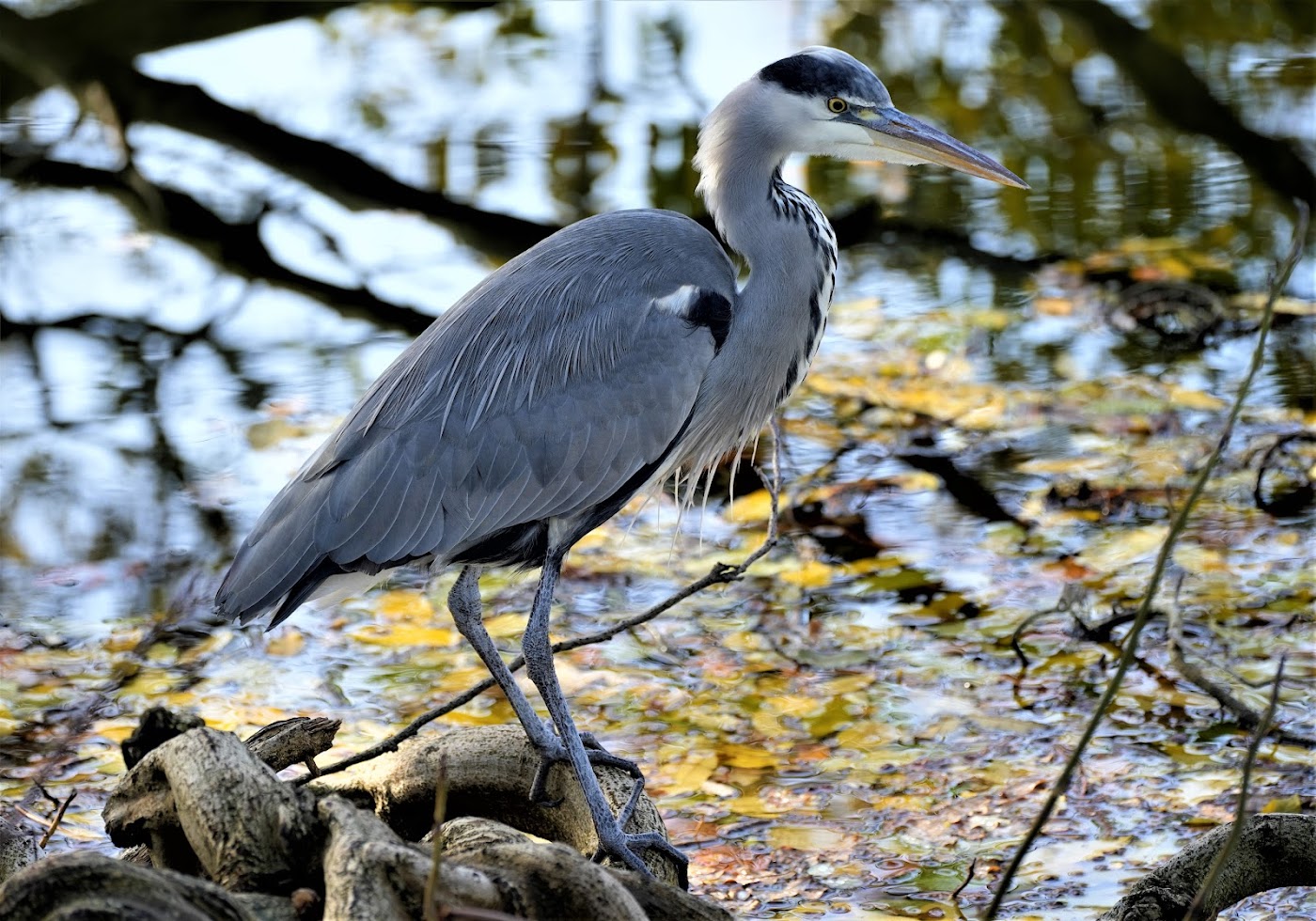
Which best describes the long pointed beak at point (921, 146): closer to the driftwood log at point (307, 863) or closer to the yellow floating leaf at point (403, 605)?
the driftwood log at point (307, 863)

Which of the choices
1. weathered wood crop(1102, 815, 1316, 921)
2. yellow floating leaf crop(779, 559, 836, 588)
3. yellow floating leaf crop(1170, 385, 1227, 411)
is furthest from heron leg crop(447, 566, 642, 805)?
yellow floating leaf crop(1170, 385, 1227, 411)

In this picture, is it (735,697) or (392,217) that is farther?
(392,217)

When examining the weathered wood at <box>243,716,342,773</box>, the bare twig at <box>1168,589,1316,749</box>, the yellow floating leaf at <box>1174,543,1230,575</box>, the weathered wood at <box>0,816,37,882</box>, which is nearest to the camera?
the weathered wood at <box>0,816,37,882</box>

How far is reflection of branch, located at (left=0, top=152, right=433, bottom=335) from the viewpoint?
686 cm

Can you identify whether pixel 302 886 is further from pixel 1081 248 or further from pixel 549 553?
pixel 1081 248

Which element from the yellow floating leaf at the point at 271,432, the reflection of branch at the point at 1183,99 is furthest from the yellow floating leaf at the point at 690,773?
the reflection of branch at the point at 1183,99

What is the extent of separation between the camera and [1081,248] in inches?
277

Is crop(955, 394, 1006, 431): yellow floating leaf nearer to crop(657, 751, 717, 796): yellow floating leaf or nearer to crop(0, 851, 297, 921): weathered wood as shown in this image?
crop(657, 751, 717, 796): yellow floating leaf

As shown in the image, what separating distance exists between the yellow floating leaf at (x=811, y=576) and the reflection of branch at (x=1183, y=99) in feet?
11.9

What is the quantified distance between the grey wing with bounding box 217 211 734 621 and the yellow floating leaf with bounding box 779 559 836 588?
4.24 feet

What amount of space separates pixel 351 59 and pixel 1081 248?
4472 millimetres

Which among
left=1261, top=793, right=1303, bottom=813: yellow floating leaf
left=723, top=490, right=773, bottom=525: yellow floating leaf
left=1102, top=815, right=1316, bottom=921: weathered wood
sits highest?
left=1102, top=815, right=1316, bottom=921: weathered wood

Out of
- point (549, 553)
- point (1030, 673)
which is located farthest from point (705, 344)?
point (1030, 673)

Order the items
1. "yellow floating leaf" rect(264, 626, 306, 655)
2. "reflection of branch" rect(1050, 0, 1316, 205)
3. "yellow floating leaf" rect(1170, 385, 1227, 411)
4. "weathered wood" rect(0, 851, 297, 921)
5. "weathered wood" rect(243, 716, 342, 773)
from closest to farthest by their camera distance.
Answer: "weathered wood" rect(0, 851, 297, 921) → "weathered wood" rect(243, 716, 342, 773) → "yellow floating leaf" rect(264, 626, 306, 655) → "yellow floating leaf" rect(1170, 385, 1227, 411) → "reflection of branch" rect(1050, 0, 1316, 205)
